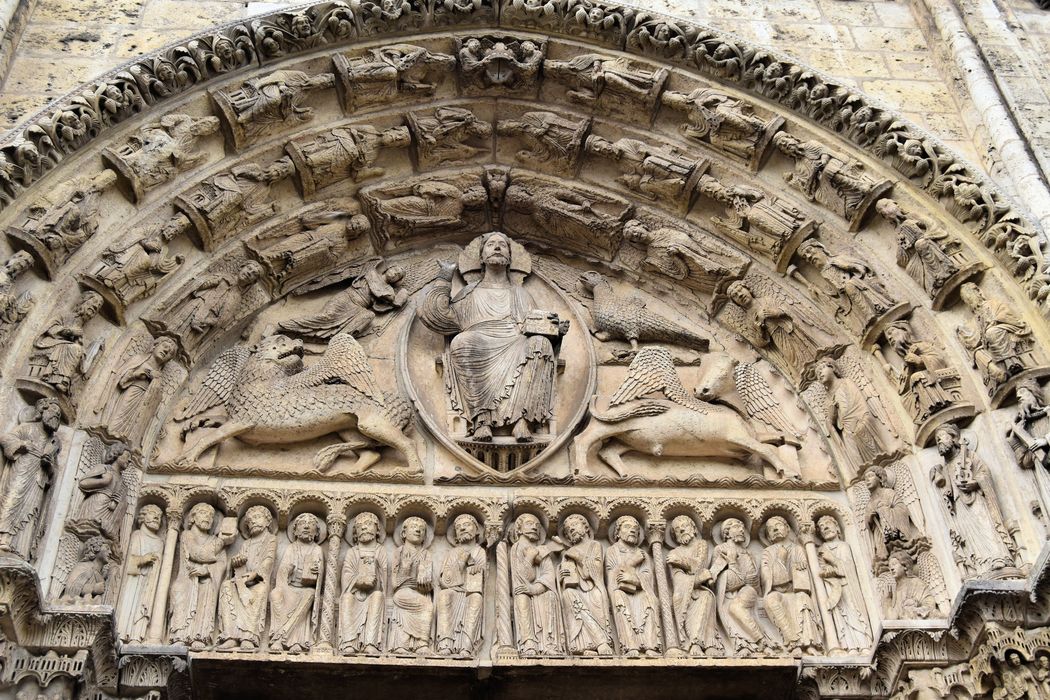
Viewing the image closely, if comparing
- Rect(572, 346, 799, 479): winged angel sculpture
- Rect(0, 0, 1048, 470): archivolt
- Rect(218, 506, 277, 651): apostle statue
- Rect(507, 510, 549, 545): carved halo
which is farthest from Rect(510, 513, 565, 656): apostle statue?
Rect(0, 0, 1048, 470): archivolt

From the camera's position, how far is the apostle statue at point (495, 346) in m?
7.16

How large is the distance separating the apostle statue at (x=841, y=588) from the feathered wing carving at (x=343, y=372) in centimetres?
276

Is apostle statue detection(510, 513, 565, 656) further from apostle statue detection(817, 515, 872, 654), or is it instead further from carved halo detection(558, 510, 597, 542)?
apostle statue detection(817, 515, 872, 654)

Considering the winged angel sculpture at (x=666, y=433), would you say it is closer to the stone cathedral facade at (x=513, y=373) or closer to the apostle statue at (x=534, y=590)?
the stone cathedral facade at (x=513, y=373)

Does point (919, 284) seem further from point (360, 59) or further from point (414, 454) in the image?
point (360, 59)

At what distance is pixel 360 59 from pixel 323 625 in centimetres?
380

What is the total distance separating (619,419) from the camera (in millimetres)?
Answer: 7352

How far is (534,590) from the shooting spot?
655cm

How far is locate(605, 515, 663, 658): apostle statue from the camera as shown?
6.38m

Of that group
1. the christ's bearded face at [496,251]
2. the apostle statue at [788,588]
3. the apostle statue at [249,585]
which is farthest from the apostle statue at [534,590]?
the christ's bearded face at [496,251]

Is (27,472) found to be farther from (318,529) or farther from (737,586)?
(737,586)

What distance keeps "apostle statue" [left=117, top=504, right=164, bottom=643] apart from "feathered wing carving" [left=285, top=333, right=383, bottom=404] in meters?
1.21

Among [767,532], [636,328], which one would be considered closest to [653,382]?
[636,328]

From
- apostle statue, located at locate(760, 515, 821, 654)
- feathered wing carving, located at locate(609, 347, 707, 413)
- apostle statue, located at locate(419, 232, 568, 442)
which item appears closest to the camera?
apostle statue, located at locate(760, 515, 821, 654)
